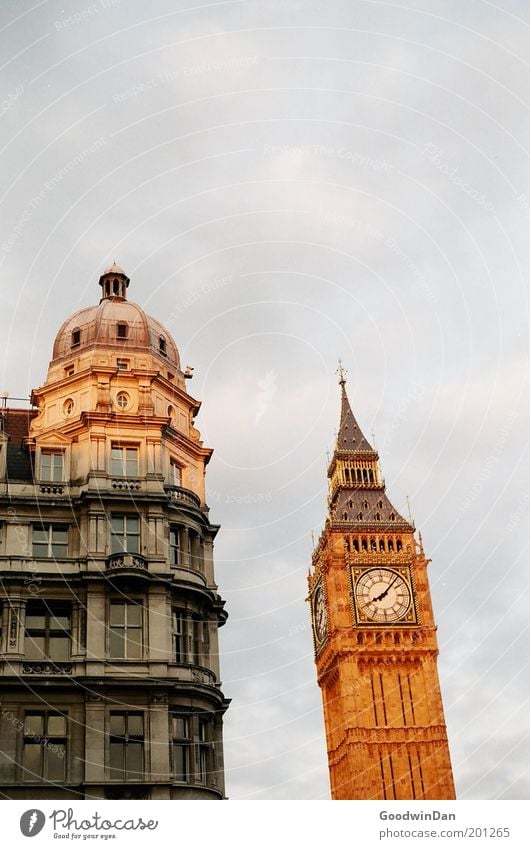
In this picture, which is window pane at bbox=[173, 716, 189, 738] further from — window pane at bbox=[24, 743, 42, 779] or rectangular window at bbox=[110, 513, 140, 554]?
rectangular window at bbox=[110, 513, 140, 554]

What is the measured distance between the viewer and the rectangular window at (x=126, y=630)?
115 feet

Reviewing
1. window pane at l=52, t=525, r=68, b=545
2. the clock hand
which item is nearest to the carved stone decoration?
window pane at l=52, t=525, r=68, b=545

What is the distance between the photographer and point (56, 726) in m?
33.4

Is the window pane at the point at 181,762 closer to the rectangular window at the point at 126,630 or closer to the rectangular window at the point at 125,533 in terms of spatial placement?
the rectangular window at the point at 126,630

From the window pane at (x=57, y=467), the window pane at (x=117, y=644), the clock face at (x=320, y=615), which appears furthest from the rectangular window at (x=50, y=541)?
the clock face at (x=320, y=615)

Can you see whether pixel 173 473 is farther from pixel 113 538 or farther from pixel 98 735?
pixel 98 735

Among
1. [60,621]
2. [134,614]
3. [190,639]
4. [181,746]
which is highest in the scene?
[134,614]

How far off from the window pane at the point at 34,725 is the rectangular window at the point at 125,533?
6.41 m

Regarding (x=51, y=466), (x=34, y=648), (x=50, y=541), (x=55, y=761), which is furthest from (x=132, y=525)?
(x=55, y=761)

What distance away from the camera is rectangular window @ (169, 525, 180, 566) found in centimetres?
3767

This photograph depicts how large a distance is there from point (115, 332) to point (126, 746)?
1760cm

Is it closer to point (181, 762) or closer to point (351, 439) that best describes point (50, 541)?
point (181, 762)

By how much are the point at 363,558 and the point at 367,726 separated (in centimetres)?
1634

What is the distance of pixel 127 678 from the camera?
34.0 meters
